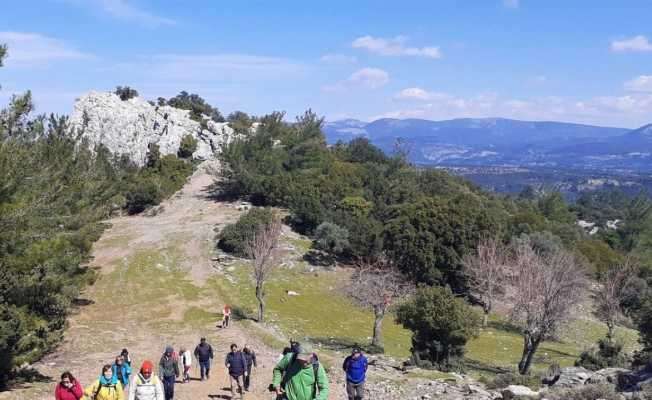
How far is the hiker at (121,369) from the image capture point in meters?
14.8

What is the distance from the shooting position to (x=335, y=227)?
178 feet

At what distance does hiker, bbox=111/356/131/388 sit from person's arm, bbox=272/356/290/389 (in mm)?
7370

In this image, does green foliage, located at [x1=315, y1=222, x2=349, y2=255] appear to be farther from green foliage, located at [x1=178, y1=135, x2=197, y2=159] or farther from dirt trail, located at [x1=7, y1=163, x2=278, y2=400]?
green foliage, located at [x1=178, y1=135, x2=197, y2=159]

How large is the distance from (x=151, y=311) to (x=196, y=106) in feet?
224

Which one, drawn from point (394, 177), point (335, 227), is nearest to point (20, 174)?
point (335, 227)

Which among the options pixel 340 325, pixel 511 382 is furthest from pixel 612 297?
pixel 511 382

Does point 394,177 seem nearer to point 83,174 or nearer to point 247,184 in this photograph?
point 247,184

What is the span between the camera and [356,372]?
14.0 meters

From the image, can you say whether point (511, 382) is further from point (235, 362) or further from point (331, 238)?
point (331, 238)

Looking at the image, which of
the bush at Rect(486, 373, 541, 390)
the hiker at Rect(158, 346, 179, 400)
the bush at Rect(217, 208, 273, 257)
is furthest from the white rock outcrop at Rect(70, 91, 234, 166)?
the hiker at Rect(158, 346, 179, 400)

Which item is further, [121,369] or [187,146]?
[187,146]

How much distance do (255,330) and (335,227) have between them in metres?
25.0

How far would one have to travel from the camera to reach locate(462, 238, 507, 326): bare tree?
145 feet

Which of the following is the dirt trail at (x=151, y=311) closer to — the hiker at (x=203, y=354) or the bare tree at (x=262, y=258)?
the hiker at (x=203, y=354)
